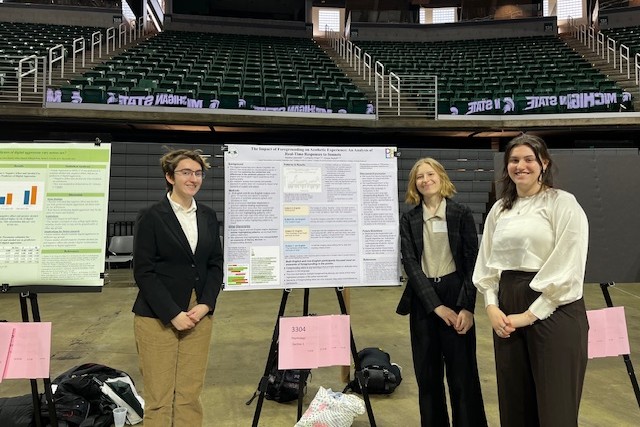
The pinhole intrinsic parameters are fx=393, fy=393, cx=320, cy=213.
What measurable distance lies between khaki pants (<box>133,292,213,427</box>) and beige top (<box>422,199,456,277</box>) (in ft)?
3.96

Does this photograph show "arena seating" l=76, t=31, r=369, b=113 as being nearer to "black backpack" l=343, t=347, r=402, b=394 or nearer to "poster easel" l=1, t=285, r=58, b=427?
"black backpack" l=343, t=347, r=402, b=394

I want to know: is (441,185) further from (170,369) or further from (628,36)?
(628,36)

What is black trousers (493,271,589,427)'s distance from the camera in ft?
5.05

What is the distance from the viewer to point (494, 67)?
39.4 feet

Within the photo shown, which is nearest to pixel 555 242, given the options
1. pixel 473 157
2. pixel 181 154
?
pixel 181 154

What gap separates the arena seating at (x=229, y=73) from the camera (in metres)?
8.05

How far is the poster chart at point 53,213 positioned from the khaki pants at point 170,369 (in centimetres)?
48

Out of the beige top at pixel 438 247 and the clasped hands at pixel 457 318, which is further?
the beige top at pixel 438 247

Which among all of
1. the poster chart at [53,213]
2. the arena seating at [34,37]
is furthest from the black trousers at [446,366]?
the arena seating at [34,37]

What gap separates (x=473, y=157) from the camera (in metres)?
8.80

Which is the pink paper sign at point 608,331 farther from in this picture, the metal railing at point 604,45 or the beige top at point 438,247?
the metal railing at point 604,45

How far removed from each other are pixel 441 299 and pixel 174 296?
134 cm

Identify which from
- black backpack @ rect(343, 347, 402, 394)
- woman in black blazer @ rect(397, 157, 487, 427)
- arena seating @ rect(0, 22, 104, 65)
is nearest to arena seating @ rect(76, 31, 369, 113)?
arena seating @ rect(0, 22, 104, 65)

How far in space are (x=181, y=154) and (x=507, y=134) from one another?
27.8 feet
